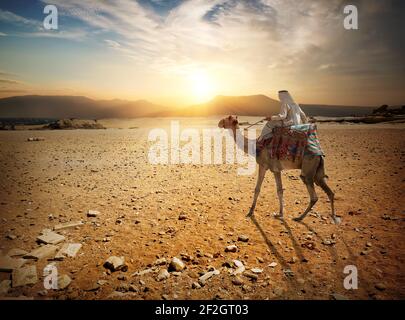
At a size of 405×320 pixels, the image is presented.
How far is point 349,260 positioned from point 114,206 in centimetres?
598

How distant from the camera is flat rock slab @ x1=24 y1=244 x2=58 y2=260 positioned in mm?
4691

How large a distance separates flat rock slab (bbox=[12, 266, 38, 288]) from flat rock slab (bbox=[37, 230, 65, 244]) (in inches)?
35.0

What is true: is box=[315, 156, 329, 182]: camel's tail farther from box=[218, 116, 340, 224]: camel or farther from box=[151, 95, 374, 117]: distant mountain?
box=[151, 95, 374, 117]: distant mountain

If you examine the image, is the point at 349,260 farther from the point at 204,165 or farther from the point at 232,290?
the point at 204,165

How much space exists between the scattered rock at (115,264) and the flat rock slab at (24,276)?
3.71ft

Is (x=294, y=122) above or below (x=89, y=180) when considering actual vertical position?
above

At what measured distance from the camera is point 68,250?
4902 millimetres

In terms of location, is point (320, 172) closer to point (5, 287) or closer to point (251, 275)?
point (251, 275)

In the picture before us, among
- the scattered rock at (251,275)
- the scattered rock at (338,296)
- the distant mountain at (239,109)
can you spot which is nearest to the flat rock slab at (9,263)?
the scattered rock at (251,275)

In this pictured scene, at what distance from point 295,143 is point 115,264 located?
485cm

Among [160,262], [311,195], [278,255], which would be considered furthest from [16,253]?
[311,195]
